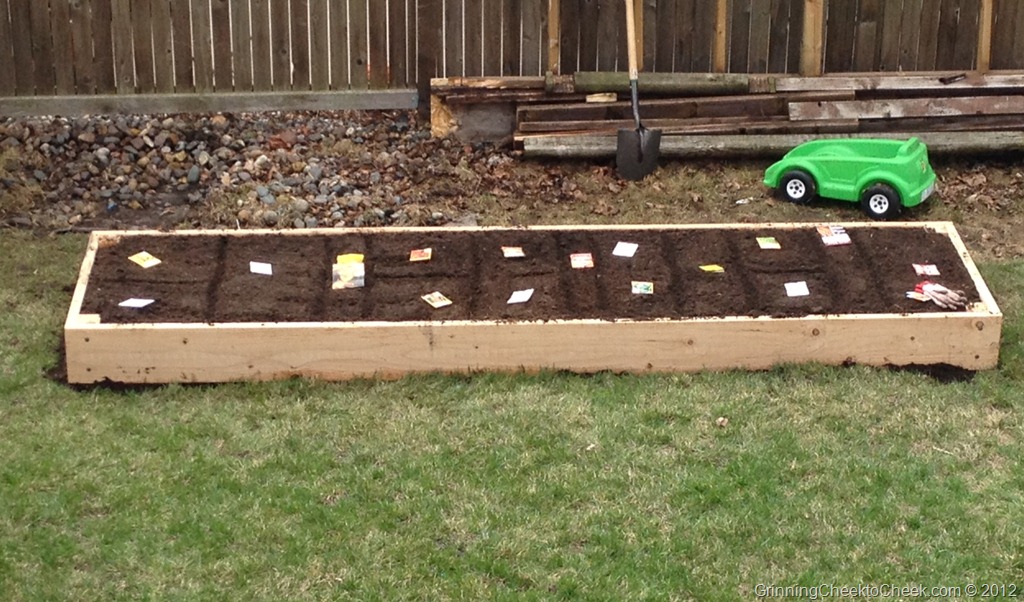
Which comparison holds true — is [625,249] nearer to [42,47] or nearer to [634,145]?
[634,145]

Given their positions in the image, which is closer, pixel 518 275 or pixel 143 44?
pixel 518 275

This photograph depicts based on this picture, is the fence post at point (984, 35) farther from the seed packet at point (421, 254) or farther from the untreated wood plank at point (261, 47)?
the untreated wood plank at point (261, 47)

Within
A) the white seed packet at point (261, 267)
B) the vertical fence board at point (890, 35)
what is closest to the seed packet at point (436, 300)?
the white seed packet at point (261, 267)

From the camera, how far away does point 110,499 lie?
5.36m

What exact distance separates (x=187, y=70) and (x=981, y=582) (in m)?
7.30

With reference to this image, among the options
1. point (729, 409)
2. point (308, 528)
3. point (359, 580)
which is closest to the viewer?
point (359, 580)

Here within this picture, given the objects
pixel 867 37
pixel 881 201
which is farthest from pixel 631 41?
pixel 881 201

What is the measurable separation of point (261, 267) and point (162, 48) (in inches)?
148

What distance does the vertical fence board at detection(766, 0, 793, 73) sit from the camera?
1010cm

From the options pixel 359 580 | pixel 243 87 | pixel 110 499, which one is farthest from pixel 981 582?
pixel 243 87

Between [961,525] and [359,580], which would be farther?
[961,525]

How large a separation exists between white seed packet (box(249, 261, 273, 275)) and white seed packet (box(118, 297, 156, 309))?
583 millimetres

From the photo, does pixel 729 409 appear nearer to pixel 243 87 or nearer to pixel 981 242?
pixel 981 242

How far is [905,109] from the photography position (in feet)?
31.6
